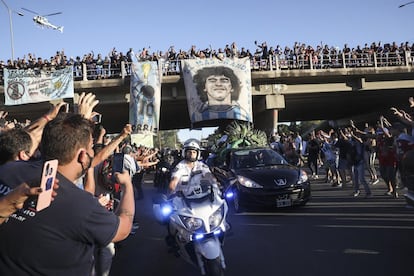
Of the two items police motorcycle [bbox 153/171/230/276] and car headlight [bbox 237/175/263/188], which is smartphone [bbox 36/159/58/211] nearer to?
police motorcycle [bbox 153/171/230/276]

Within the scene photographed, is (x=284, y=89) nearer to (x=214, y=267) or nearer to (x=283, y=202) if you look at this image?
(x=283, y=202)

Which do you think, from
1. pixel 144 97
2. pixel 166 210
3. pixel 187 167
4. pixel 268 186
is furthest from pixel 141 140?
pixel 166 210

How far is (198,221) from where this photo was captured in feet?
13.4

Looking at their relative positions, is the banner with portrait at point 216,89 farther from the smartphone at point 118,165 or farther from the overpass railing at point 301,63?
the smartphone at point 118,165

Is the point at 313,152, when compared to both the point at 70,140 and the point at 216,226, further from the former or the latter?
the point at 70,140

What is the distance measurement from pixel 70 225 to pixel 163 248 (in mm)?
4699

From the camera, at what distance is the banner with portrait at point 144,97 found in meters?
21.0

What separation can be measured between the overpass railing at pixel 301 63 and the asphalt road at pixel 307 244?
1519 centimetres

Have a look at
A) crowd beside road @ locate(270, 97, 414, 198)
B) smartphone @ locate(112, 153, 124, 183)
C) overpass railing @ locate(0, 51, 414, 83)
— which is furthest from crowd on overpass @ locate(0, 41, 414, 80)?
smartphone @ locate(112, 153, 124, 183)

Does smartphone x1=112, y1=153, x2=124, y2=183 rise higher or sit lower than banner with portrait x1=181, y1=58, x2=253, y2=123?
lower

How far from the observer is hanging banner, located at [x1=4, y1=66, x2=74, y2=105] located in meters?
20.6

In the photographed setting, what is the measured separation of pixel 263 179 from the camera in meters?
8.36

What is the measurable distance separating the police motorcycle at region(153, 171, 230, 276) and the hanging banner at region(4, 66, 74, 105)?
17811mm

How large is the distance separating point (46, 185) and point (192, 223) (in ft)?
8.74
